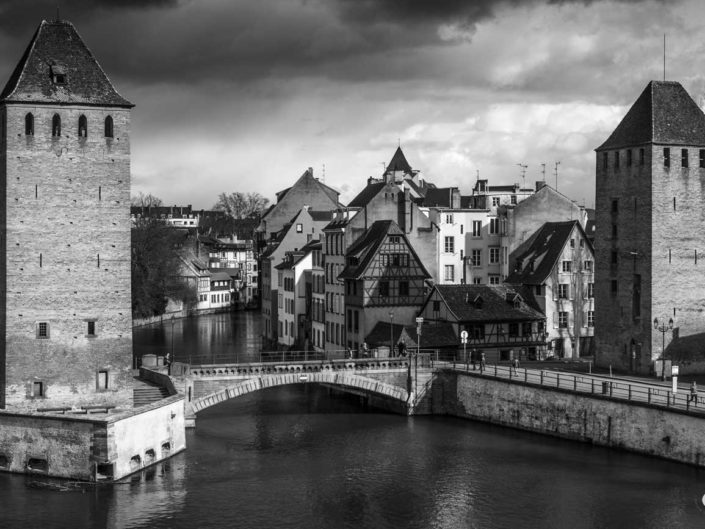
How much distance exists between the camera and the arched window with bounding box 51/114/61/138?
48438 millimetres

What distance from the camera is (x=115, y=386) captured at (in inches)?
1969

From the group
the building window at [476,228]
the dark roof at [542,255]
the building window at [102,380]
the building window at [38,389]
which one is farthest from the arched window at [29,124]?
the building window at [476,228]

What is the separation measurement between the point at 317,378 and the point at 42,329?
46.4 feet

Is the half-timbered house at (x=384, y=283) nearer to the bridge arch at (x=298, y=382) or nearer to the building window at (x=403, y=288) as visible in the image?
the building window at (x=403, y=288)

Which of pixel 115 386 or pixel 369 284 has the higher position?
pixel 369 284

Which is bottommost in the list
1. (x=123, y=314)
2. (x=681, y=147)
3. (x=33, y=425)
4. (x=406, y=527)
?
(x=406, y=527)

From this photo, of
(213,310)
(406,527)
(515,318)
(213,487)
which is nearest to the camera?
(406,527)

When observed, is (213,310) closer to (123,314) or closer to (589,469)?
(123,314)

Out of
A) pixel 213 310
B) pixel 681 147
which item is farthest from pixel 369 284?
pixel 213 310

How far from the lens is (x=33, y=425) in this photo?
44062 millimetres

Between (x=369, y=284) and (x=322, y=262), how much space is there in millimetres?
9840

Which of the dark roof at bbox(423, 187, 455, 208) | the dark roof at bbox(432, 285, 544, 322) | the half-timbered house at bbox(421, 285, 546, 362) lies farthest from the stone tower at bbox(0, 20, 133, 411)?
the dark roof at bbox(423, 187, 455, 208)

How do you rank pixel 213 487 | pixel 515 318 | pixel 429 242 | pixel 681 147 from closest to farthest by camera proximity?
pixel 213 487 < pixel 681 147 < pixel 515 318 < pixel 429 242

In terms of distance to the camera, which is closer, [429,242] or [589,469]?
[589,469]
